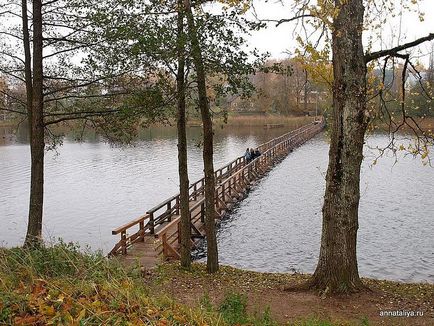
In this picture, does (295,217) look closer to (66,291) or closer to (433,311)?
(433,311)

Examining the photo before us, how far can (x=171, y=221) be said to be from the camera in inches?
683

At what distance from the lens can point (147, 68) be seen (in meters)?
9.88

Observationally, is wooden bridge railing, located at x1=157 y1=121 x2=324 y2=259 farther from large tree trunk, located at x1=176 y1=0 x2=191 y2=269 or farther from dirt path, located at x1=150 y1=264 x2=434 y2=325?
dirt path, located at x1=150 y1=264 x2=434 y2=325

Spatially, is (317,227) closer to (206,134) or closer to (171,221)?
(171,221)

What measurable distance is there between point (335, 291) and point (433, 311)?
1581 mm

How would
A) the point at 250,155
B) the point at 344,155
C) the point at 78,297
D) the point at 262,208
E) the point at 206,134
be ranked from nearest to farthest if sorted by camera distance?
the point at 78,297 → the point at 344,155 → the point at 206,134 → the point at 262,208 → the point at 250,155

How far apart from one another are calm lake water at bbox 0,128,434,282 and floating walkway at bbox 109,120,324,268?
2.93ft

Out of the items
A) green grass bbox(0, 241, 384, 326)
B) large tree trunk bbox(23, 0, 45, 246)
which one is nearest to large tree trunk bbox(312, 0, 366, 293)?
green grass bbox(0, 241, 384, 326)

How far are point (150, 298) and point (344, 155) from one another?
428 centimetres

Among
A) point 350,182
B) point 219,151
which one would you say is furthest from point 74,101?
point 219,151

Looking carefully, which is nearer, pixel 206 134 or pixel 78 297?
pixel 78 297

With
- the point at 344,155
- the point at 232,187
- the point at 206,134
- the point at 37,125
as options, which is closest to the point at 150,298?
the point at 344,155

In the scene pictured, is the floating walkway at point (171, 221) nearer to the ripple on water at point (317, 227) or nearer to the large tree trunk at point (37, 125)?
the ripple on water at point (317, 227)

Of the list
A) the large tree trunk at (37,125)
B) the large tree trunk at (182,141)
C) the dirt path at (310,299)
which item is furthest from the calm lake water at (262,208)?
the large tree trunk at (37,125)
